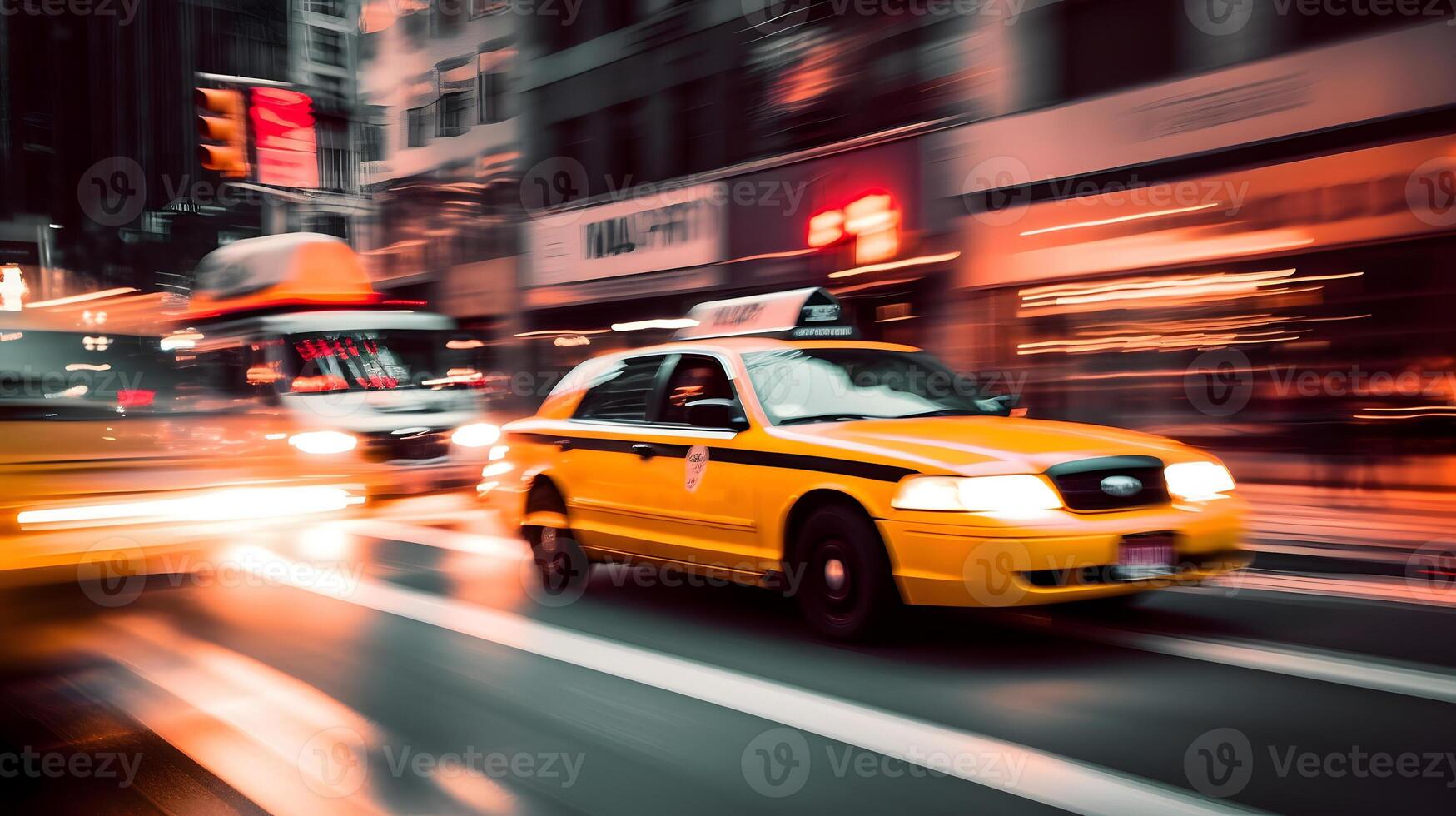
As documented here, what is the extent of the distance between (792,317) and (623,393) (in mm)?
3574

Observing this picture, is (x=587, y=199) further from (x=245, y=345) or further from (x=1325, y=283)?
(x=1325, y=283)

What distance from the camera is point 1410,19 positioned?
11.6 m

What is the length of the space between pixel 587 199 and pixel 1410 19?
55.1 feet

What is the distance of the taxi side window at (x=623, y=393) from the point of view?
7137mm

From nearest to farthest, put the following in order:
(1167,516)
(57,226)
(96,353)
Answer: (1167,516)
(96,353)
(57,226)

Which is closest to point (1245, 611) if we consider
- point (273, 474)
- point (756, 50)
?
point (273, 474)
